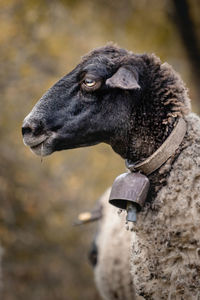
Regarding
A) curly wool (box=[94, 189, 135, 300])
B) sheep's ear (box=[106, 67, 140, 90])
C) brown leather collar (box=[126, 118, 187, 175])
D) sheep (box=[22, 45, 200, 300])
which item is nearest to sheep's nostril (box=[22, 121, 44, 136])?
sheep (box=[22, 45, 200, 300])

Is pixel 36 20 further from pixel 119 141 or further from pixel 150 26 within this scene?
pixel 119 141

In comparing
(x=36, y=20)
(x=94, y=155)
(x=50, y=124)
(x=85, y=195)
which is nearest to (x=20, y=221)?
(x=85, y=195)

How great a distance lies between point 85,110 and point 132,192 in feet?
2.16

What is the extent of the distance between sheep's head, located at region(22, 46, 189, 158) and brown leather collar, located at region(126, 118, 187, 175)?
0.48 ft

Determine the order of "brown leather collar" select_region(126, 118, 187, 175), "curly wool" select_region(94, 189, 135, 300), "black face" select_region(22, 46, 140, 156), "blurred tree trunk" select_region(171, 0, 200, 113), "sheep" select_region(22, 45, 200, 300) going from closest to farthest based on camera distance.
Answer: "sheep" select_region(22, 45, 200, 300) < "brown leather collar" select_region(126, 118, 187, 175) < "black face" select_region(22, 46, 140, 156) < "curly wool" select_region(94, 189, 135, 300) < "blurred tree trunk" select_region(171, 0, 200, 113)

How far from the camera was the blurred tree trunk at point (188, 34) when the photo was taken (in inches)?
310

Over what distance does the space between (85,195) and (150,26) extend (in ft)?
12.6

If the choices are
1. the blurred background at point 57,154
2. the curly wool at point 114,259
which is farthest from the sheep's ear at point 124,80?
the blurred background at point 57,154

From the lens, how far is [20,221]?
8.02 m

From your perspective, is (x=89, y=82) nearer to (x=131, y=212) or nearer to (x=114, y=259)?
(x=131, y=212)

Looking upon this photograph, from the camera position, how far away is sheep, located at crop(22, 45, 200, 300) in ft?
8.65

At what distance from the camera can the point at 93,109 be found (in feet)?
9.52

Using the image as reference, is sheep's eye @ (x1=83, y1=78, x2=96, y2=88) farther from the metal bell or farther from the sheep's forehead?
the metal bell

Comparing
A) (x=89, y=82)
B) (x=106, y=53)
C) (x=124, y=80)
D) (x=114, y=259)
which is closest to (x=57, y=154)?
(x=114, y=259)
